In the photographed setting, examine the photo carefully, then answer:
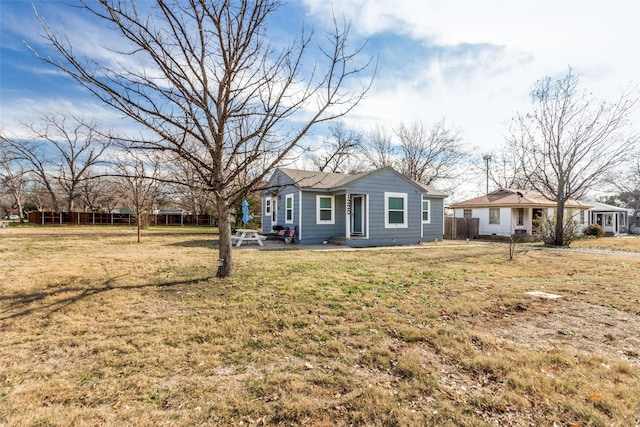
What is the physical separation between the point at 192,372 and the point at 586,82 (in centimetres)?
1998

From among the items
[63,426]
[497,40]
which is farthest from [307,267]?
[497,40]

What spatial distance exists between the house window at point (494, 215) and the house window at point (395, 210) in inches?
401

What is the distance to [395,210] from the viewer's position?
15516 millimetres

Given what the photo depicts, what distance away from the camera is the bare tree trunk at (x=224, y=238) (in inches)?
239

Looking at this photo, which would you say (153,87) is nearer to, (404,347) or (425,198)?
(404,347)

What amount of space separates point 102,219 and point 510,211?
37.3 m

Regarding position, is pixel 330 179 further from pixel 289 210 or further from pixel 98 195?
pixel 98 195

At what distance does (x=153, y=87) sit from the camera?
534 centimetres

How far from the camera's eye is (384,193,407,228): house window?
50.0 ft

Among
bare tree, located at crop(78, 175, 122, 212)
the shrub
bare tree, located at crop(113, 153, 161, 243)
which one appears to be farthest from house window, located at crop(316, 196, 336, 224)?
bare tree, located at crop(78, 175, 122, 212)

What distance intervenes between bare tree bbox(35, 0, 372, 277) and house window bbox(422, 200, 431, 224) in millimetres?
13236

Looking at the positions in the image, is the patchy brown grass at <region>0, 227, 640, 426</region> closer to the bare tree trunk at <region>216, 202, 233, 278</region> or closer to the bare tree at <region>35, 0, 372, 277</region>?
the bare tree trunk at <region>216, 202, 233, 278</region>

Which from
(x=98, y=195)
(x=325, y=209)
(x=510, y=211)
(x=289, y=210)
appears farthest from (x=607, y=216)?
(x=98, y=195)

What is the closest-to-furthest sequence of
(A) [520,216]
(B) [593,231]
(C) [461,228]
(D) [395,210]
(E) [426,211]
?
(D) [395,210], (E) [426,211], (A) [520,216], (B) [593,231], (C) [461,228]
